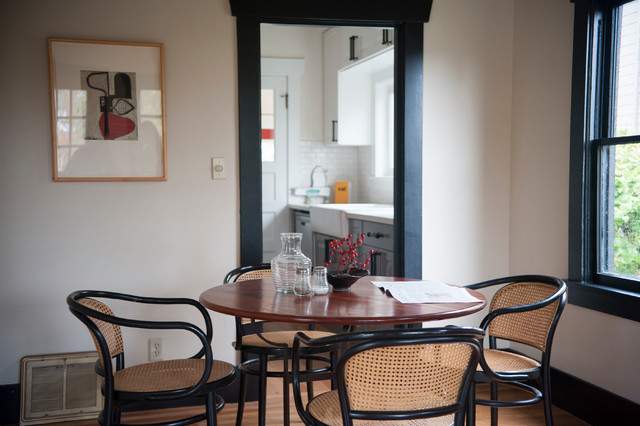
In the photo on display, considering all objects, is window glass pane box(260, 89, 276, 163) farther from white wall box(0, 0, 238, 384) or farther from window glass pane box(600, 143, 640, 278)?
window glass pane box(600, 143, 640, 278)

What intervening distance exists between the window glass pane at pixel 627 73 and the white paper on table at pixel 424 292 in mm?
1266

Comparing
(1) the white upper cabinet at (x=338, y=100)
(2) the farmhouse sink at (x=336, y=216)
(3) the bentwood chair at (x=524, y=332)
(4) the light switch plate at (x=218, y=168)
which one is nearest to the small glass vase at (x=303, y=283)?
(3) the bentwood chair at (x=524, y=332)

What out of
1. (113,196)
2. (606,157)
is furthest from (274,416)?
(606,157)

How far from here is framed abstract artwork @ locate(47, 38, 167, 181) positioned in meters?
3.24

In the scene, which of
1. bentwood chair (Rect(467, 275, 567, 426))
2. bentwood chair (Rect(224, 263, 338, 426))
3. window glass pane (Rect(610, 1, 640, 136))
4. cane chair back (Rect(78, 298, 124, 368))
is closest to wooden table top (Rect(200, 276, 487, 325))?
bentwood chair (Rect(224, 263, 338, 426))

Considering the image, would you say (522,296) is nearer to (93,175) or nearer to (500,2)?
(500,2)

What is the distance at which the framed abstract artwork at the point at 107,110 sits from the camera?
324 centimetres

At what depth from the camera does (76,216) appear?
130 inches

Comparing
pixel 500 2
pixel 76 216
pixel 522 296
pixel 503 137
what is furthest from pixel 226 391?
pixel 500 2

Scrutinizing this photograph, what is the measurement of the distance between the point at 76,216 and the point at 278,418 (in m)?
1.50

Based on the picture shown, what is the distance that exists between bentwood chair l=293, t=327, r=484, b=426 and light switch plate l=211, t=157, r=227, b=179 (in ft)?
5.72

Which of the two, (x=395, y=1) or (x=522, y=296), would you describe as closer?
(x=522, y=296)

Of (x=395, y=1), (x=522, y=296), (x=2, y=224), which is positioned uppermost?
(x=395, y=1)

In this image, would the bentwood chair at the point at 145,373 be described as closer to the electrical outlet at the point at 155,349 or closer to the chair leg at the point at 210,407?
the chair leg at the point at 210,407
